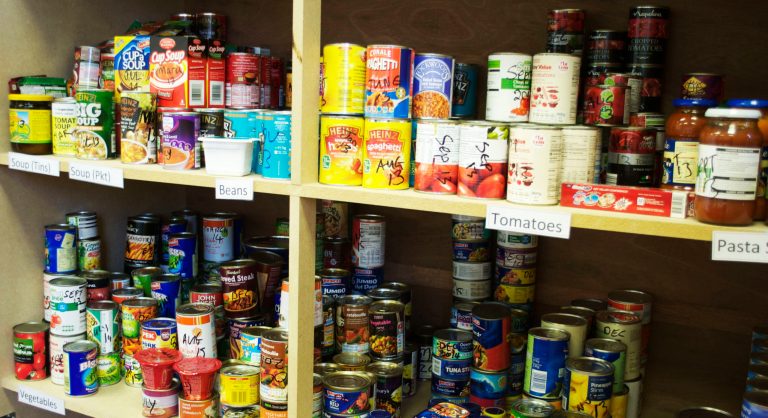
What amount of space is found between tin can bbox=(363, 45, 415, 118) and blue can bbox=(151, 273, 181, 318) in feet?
2.78

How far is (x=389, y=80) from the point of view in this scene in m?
1.41

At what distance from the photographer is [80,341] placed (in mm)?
1886

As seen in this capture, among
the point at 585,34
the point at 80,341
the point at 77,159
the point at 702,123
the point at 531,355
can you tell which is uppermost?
the point at 585,34

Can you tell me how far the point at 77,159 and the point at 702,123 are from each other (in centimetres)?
147

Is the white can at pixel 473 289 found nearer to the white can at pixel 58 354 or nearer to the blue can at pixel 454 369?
the blue can at pixel 454 369

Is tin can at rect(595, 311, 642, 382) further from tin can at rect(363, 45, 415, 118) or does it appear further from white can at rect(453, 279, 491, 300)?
tin can at rect(363, 45, 415, 118)

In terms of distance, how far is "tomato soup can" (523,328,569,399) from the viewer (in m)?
1.50

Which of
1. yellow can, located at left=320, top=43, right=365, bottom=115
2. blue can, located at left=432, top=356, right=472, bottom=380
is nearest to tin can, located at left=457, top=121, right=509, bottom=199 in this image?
yellow can, located at left=320, top=43, right=365, bottom=115

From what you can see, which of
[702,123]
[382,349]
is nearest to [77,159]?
[382,349]

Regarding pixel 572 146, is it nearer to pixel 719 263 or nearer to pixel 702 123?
pixel 702 123

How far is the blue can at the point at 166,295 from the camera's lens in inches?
76.2

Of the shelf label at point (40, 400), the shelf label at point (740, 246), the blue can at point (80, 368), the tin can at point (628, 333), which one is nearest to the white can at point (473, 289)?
the tin can at point (628, 333)

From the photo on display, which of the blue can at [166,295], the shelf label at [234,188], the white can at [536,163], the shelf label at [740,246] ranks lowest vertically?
the blue can at [166,295]

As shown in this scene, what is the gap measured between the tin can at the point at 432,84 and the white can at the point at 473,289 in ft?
1.77
